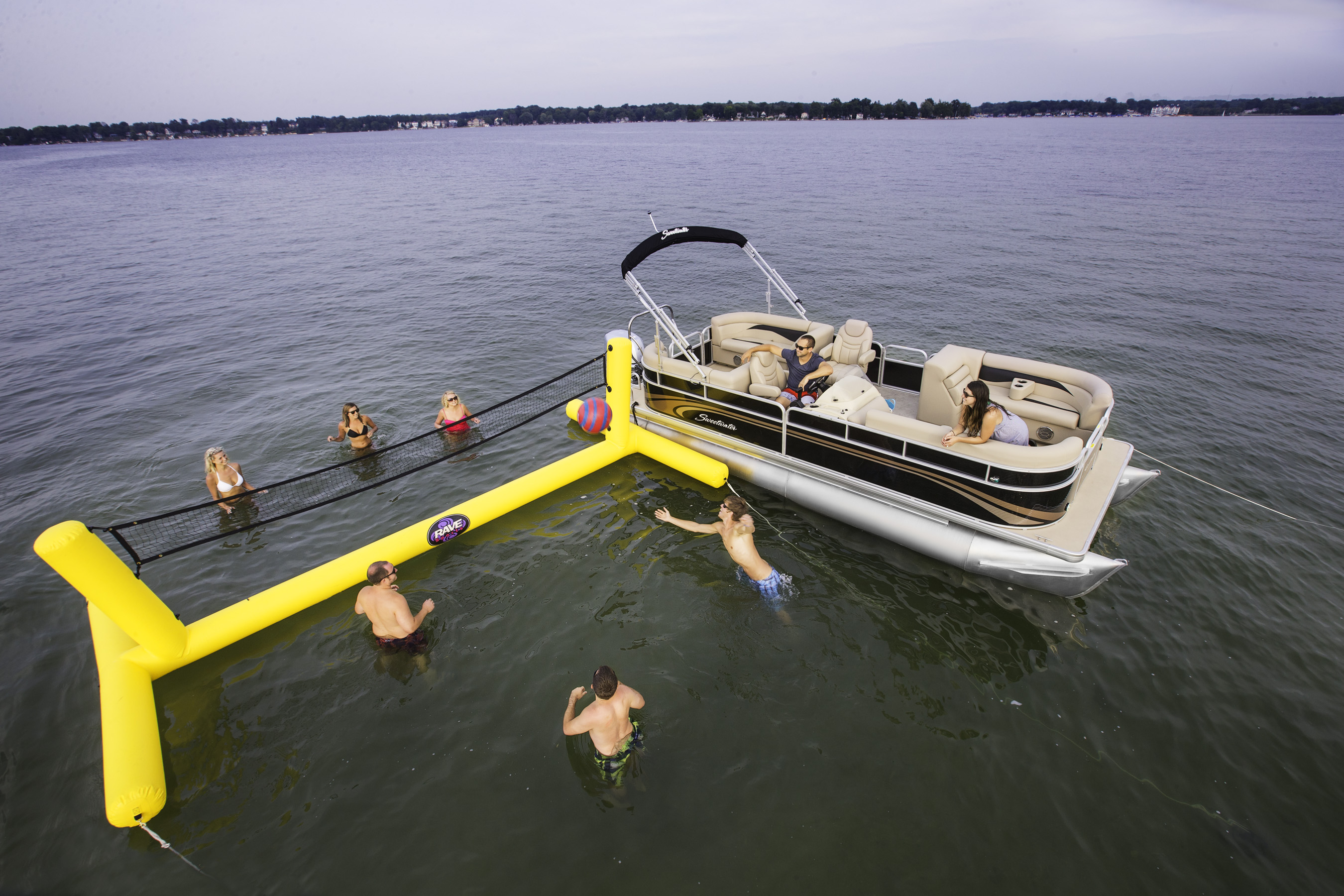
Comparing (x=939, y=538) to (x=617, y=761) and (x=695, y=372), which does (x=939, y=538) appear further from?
(x=617, y=761)

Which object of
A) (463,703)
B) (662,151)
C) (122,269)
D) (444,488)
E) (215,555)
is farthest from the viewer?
(662,151)

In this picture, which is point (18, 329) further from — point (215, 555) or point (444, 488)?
point (444, 488)

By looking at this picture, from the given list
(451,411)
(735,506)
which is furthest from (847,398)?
(451,411)

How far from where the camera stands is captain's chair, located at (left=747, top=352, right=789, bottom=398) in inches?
329

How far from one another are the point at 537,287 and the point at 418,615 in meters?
16.2

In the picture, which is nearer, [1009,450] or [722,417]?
[1009,450]

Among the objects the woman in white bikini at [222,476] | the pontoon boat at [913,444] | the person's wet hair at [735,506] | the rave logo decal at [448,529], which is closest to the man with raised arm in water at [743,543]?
the person's wet hair at [735,506]

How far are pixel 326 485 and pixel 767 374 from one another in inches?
283

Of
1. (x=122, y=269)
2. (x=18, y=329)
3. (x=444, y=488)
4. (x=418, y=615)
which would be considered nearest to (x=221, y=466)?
(x=444, y=488)

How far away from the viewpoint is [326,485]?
9.34 metres

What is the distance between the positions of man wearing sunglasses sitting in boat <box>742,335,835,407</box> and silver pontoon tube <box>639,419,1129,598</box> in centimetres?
110

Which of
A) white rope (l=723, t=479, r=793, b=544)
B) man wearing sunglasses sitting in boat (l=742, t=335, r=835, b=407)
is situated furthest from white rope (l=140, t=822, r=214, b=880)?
man wearing sunglasses sitting in boat (l=742, t=335, r=835, b=407)

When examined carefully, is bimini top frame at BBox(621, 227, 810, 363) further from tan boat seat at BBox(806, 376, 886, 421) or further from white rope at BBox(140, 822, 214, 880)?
white rope at BBox(140, 822, 214, 880)

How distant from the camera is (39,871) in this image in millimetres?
4547
